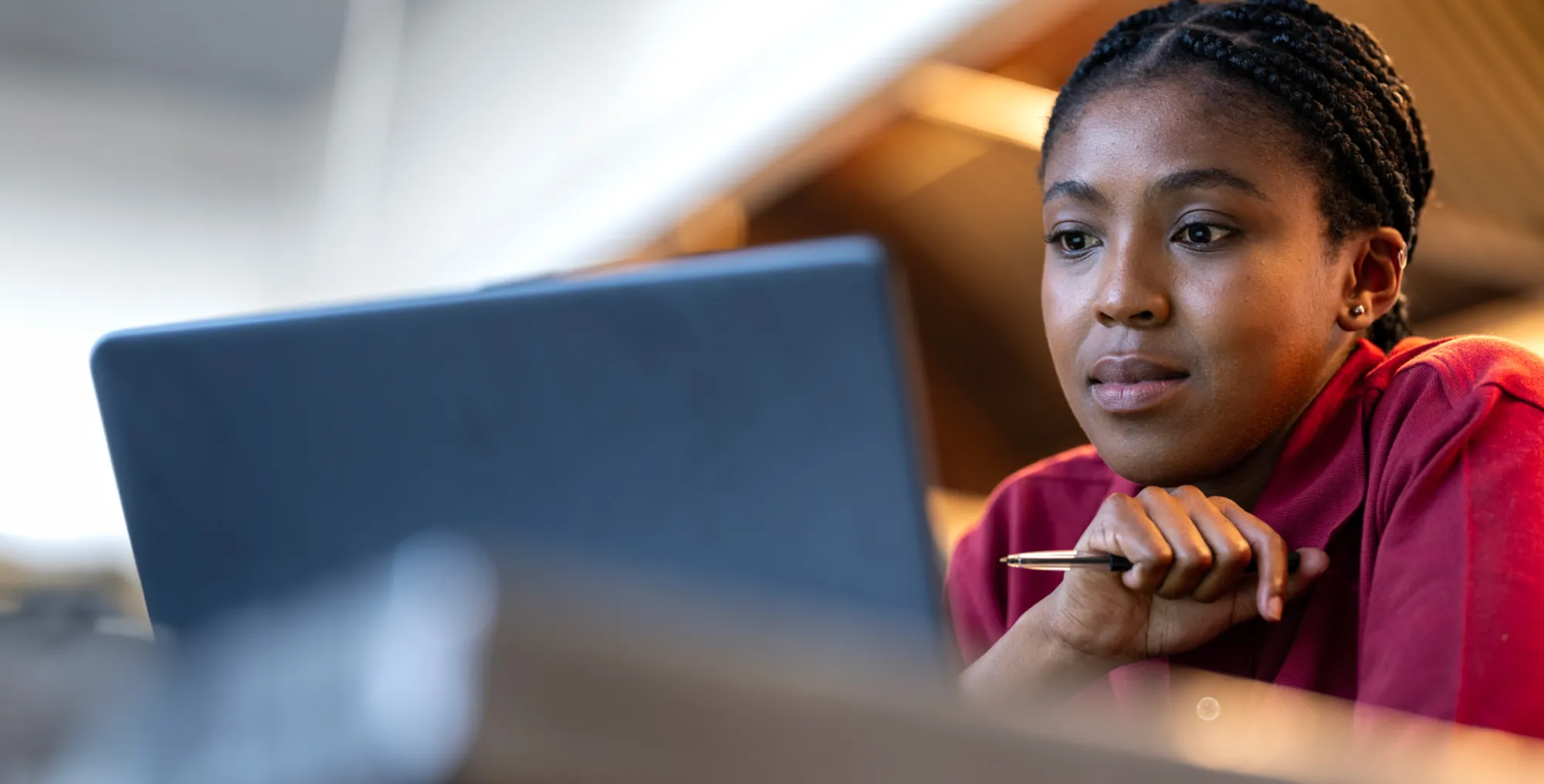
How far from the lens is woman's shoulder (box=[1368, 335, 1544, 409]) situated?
2.57 feet

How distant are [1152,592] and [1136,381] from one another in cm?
20

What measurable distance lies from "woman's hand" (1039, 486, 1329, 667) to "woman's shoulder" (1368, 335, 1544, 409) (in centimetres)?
13

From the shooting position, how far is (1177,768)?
306mm

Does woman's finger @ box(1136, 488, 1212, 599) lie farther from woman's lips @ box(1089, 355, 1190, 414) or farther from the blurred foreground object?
the blurred foreground object

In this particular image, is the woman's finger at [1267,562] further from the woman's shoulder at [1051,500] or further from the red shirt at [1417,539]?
the woman's shoulder at [1051,500]

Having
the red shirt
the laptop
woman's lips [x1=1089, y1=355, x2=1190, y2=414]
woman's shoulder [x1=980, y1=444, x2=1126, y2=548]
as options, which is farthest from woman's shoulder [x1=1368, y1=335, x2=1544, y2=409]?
the laptop

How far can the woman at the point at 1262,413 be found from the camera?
0.71 m

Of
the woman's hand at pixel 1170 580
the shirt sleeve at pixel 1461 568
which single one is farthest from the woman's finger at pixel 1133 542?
the shirt sleeve at pixel 1461 568

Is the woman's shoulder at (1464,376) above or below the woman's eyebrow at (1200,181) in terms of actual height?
below

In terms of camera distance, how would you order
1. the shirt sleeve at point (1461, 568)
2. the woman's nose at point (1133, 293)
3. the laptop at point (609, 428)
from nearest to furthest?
the laptop at point (609, 428) < the shirt sleeve at point (1461, 568) < the woman's nose at point (1133, 293)

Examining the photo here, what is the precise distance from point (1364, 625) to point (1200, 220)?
11.2 inches

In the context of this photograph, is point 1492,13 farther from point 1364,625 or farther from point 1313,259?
point 1364,625

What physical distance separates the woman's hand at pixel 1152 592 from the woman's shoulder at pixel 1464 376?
124mm

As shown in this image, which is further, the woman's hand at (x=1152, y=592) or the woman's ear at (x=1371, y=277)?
the woman's ear at (x=1371, y=277)
